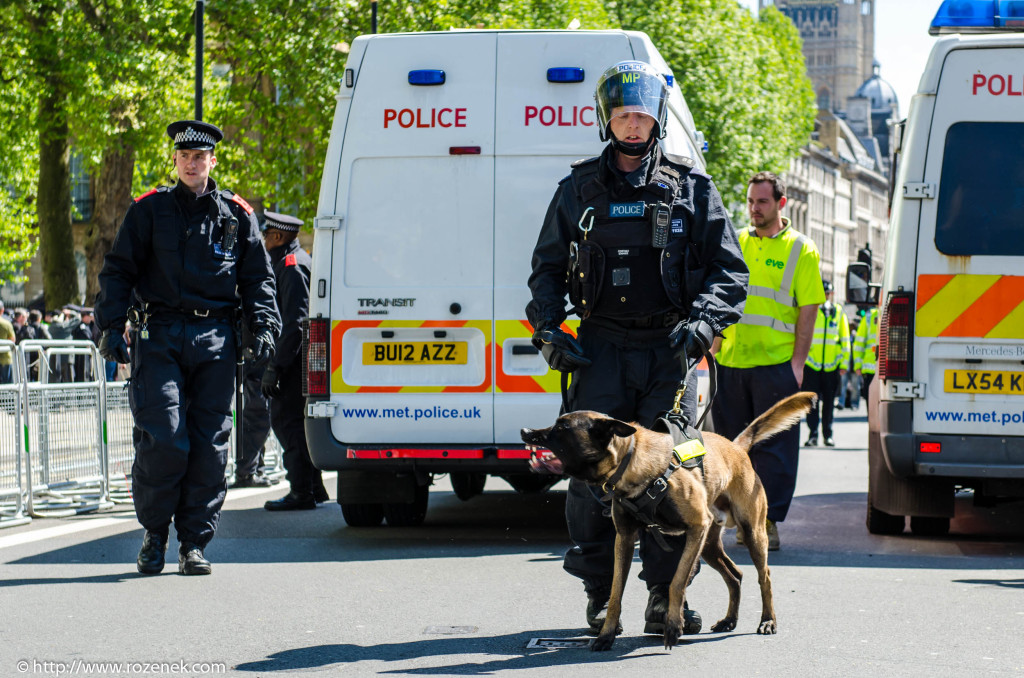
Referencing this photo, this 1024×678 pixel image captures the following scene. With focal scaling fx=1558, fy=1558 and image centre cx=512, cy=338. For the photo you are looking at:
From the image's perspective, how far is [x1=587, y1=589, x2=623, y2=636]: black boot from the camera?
18.3ft

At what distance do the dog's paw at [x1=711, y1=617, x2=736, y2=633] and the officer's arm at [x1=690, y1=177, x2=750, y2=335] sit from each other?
3.62ft

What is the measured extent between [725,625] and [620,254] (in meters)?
1.42

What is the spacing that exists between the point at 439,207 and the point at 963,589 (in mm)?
3315

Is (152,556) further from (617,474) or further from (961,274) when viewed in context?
(961,274)

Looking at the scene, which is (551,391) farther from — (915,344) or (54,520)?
(54,520)

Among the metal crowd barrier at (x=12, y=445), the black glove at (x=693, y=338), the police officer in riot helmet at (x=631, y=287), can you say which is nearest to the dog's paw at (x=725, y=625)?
the police officer in riot helmet at (x=631, y=287)

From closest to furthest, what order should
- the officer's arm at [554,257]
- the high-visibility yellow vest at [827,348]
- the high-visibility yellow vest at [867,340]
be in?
the officer's arm at [554,257] < the high-visibility yellow vest at [827,348] < the high-visibility yellow vest at [867,340]

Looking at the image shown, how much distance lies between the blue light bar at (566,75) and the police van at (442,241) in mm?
10

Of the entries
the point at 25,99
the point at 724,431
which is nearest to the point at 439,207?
the point at 724,431

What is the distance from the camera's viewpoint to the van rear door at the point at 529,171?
8.23m

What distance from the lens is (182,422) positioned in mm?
7277

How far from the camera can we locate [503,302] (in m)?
8.27

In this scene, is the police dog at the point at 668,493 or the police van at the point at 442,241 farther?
the police van at the point at 442,241

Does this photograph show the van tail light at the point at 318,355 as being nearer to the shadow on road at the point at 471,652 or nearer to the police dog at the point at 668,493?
the shadow on road at the point at 471,652
